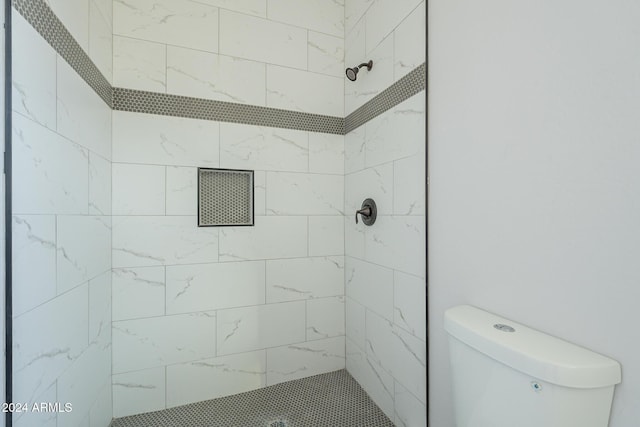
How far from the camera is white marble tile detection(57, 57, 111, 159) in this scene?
3.23 feet

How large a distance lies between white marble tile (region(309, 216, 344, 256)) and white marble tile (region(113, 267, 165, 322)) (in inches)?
33.2

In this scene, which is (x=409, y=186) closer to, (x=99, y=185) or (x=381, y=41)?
(x=381, y=41)

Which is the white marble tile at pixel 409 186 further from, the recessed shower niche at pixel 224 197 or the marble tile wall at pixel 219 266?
the recessed shower niche at pixel 224 197

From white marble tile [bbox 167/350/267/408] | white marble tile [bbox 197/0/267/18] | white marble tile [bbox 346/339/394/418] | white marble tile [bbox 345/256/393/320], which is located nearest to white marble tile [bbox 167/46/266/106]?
white marble tile [bbox 197/0/267/18]

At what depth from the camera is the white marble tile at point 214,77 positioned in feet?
5.01

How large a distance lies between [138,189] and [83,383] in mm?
854

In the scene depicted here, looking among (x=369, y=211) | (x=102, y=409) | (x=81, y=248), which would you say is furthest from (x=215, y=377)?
(x=369, y=211)

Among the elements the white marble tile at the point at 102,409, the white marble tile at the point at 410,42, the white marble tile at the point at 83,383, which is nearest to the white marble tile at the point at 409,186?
the white marble tile at the point at 410,42

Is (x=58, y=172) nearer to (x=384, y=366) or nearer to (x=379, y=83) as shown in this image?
(x=379, y=83)

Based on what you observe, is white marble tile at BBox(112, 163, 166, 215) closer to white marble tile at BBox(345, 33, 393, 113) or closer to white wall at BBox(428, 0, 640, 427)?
Answer: white marble tile at BBox(345, 33, 393, 113)

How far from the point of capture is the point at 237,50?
164 cm

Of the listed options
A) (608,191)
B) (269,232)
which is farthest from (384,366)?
(608,191)

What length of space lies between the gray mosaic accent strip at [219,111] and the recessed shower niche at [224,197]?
302 mm

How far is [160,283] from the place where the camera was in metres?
1.50
